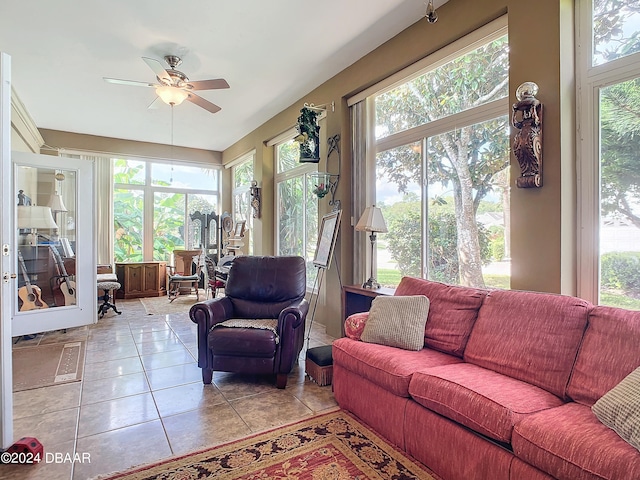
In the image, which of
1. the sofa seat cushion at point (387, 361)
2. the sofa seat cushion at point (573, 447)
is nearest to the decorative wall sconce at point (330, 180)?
the sofa seat cushion at point (387, 361)

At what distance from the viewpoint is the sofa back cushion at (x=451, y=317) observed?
2.37m

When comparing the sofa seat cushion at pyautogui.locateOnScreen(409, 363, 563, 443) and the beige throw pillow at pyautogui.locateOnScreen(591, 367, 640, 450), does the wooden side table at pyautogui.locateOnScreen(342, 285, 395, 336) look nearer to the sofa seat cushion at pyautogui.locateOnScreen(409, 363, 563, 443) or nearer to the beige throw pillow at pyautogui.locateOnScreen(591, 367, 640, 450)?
the sofa seat cushion at pyautogui.locateOnScreen(409, 363, 563, 443)

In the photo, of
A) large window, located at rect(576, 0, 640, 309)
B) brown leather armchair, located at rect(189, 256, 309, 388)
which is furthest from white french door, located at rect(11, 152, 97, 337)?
large window, located at rect(576, 0, 640, 309)

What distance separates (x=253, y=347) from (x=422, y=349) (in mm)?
1319

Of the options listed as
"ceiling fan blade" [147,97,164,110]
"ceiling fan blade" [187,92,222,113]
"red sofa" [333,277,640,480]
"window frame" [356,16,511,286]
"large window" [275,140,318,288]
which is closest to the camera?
"red sofa" [333,277,640,480]

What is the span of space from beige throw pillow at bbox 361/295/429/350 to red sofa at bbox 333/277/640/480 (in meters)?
0.07

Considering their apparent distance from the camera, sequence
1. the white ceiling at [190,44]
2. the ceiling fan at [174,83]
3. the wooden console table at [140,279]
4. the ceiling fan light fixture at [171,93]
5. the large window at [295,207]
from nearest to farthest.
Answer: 1. the white ceiling at [190,44]
2. the ceiling fan at [174,83]
3. the ceiling fan light fixture at [171,93]
4. the large window at [295,207]
5. the wooden console table at [140,279]

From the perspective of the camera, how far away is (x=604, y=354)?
1703mm

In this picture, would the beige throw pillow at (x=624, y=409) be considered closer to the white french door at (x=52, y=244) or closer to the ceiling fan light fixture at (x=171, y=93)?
the ceiling fan light fixture at (x=171, y=93)

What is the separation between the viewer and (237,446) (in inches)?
83.8

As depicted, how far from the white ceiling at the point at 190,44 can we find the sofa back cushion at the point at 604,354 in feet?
8.76

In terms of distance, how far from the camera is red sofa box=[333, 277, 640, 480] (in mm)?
1413

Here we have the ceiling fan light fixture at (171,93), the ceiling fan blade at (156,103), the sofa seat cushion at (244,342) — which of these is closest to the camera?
the sofa seat cushion at (244,342)

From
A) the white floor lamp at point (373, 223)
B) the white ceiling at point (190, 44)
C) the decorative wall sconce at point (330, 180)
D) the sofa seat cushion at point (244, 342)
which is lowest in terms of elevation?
the sofa seat cushion at point (244, 342)
